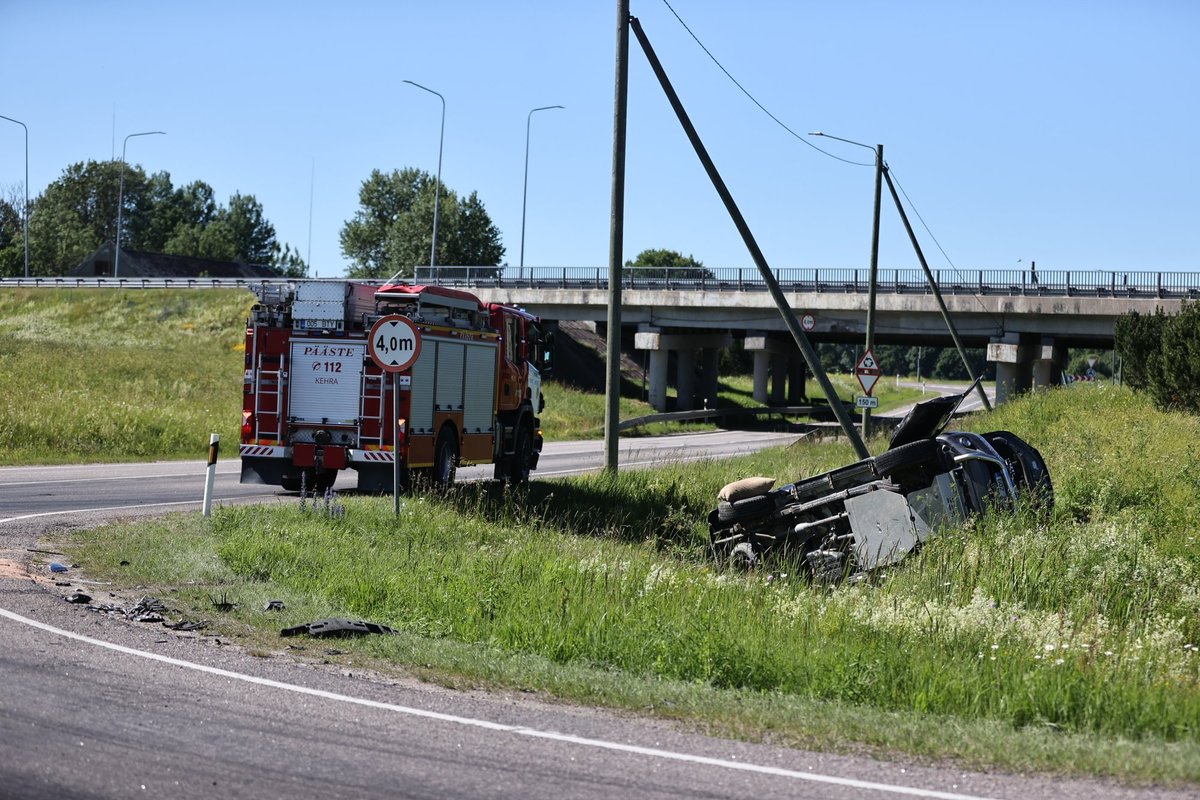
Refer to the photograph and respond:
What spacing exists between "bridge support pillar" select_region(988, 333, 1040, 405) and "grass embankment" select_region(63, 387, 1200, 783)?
4050 cm

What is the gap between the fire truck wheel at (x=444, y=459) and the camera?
20.3 meters

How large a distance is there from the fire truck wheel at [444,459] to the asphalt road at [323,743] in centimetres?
1066

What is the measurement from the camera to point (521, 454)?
24.2m

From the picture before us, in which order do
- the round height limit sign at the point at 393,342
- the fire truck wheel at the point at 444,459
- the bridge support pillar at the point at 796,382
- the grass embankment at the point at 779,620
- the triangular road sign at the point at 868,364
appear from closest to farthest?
the grass embankment at the point at 779,620 < the round height limit sign at the point at 393,342 < the fire truck wheel at the point at 444,459 < the triangular road sign at the point at 868,364 < the bridge support pillar at the point at 796,382

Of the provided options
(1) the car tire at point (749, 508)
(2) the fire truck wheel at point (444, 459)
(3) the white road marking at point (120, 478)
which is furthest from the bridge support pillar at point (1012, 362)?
(1) the car tire at point (749, 508)

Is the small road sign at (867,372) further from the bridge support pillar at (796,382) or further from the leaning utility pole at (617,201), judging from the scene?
the bridge support pillar at (796,382)

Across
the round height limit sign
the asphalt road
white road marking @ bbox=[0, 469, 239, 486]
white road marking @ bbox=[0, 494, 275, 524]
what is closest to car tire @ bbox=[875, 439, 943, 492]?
the round height limit sign

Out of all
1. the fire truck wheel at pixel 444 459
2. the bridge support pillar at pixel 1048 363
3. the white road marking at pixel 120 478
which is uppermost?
the bridge support pillar at pixel 1048 363

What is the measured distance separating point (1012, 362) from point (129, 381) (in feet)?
121

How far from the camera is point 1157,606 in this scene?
428 inches

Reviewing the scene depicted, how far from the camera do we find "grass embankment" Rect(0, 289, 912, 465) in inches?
1189

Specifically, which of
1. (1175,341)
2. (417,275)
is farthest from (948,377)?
(1175,341)

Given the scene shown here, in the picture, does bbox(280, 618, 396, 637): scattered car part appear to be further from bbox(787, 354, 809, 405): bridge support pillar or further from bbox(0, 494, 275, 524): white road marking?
bbox(787, 354, 809, 405): bridge support pillar

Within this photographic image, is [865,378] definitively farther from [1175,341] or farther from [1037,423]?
[1175,341]
